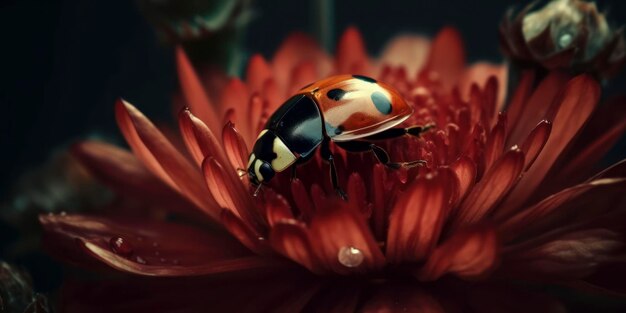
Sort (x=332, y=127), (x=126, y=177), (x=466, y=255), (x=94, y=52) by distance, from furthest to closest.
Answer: (x=94, y=52), (x=126, y=177), (x=332, y=127), (x=466, y=255)

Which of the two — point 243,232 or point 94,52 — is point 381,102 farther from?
point 94,52

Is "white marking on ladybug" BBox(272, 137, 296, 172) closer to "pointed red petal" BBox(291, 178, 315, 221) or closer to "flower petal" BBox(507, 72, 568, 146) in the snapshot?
"pointed red petal" BBox(291, 178, 315, 221)

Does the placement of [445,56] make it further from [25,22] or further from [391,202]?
[25,22]

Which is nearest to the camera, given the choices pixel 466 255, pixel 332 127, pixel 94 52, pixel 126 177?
pixel 466 255

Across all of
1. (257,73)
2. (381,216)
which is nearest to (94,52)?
(257,73)

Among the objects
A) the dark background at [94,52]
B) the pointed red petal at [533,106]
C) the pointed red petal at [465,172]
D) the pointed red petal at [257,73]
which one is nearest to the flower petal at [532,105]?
the pointed red petal at [533,106]

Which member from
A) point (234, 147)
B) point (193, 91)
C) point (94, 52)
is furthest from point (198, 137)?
point (94, 52)

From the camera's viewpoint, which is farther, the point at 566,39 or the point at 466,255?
the point at 566,39
